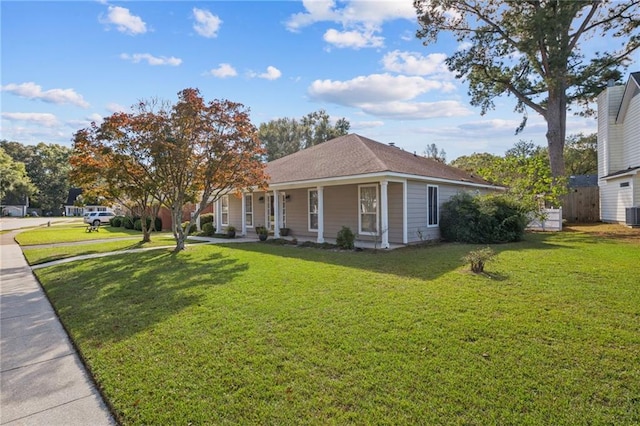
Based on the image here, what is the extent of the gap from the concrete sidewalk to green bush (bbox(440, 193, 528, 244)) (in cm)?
1148

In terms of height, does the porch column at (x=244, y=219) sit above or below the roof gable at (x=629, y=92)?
below

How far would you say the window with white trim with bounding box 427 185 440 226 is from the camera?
12945 millimetres

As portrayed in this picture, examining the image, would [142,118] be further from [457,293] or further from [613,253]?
[613,253]

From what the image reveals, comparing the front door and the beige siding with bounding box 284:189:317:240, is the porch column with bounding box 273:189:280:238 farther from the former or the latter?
the beige siding with bounding box 284:189:317:240

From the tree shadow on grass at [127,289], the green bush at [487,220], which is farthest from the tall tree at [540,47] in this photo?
the tree shadow on grass at [127,289]

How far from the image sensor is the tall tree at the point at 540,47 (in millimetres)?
17406

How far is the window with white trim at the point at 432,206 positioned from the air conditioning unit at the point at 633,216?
9404 mm

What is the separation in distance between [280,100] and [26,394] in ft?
48.6

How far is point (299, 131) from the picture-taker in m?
40.0

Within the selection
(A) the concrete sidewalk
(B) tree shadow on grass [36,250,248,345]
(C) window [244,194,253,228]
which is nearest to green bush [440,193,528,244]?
(B) tree shadow on grass [36,250,248,345]

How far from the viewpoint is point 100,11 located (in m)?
9.86

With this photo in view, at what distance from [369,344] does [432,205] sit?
10.2 meters

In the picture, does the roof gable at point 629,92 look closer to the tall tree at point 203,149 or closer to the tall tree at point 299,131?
the tall tree at point 203,149

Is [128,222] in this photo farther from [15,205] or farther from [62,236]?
[15,205]
